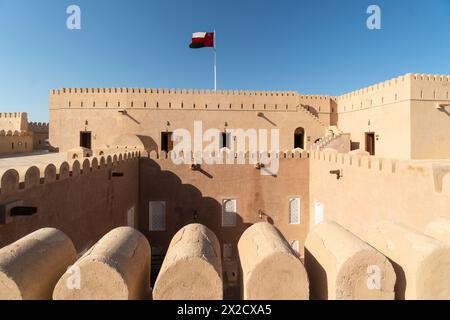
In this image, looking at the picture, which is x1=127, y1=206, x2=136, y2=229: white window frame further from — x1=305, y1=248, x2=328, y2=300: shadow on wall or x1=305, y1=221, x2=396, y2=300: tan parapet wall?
x1=305, y1=221, x2=396, y2=300: tan parapet wall

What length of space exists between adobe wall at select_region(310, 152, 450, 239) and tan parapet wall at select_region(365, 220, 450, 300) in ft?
6.06

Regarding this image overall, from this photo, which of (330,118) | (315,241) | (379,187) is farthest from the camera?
(330,118)

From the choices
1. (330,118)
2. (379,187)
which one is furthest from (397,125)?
(379,187)

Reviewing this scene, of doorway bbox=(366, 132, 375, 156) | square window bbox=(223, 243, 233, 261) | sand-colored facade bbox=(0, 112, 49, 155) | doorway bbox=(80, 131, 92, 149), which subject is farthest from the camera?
doorway bbox=(80, 131, 92, 149)

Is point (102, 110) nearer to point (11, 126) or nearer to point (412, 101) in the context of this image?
point (11, 126)

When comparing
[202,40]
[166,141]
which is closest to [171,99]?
[166,141]

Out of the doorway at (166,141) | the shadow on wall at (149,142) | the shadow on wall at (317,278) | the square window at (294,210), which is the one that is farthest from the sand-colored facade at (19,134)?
the shadow on wall at (317,278)

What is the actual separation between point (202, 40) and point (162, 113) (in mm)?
7480

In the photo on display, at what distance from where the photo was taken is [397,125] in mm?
15336

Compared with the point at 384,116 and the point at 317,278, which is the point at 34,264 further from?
the point at 384,116

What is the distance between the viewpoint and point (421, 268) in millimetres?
1507

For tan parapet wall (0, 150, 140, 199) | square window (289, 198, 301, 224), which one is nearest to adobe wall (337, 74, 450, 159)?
square window (289, 198, 301, 224)

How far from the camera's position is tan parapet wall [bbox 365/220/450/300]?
1512 mm
